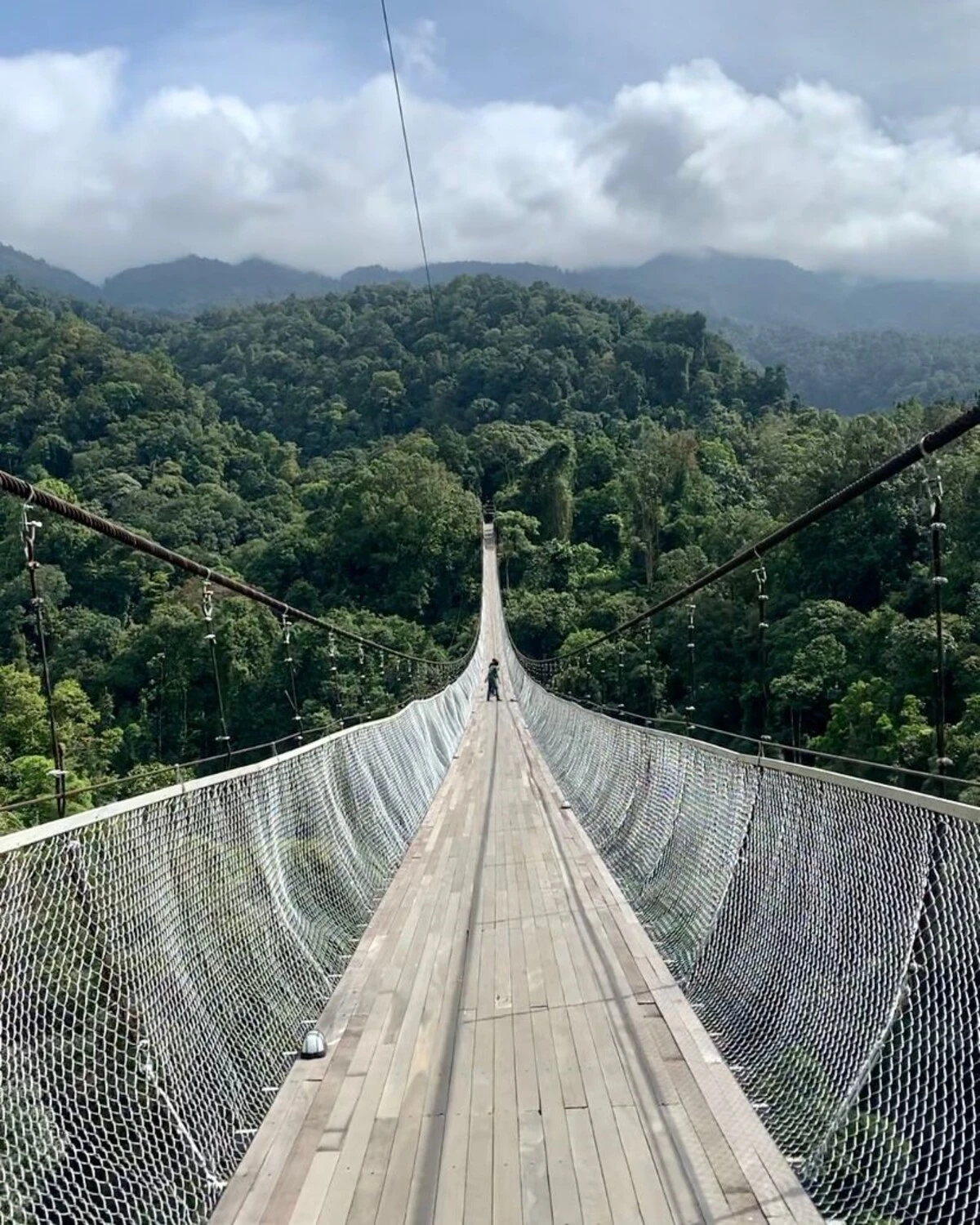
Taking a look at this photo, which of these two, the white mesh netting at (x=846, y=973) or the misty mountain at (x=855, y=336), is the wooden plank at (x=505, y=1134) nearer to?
the white mesh netting at (x=846, y=973)

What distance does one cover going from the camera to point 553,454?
46.1 meters

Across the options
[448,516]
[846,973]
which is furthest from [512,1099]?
[448,516]

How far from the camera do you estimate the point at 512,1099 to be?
2307 mm

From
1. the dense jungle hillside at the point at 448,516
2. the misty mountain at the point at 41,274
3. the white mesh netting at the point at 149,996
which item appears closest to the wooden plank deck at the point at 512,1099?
the white mesh netting at the point at 149,996

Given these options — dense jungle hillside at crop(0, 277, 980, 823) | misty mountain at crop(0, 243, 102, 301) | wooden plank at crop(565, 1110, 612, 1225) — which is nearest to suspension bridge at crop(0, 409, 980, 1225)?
wooden plank at crop(565, 1110, 612, 1225)

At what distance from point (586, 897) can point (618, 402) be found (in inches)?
2339

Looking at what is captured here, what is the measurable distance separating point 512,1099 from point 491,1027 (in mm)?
485

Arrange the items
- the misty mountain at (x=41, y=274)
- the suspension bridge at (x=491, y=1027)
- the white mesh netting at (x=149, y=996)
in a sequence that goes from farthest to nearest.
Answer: the misty mountain at (x=41, y=274) < the suspension bridge at (x=491, y=1027) < the white mesh netting at (x=149, y=996)

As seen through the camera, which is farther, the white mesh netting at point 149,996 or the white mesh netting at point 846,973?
the white mesh netting at point 846,973

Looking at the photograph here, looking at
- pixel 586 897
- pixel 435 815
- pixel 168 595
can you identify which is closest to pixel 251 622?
pixel 168 595

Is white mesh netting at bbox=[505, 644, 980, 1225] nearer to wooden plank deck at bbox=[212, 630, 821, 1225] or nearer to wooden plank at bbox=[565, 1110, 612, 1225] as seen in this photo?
wooden plank deck at bbox=[212, 630, 821, 1225]

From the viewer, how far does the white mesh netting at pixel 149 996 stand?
1.61 metres

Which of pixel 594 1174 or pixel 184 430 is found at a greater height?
pixel 184 430

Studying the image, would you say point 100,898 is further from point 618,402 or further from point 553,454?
point 618,402
